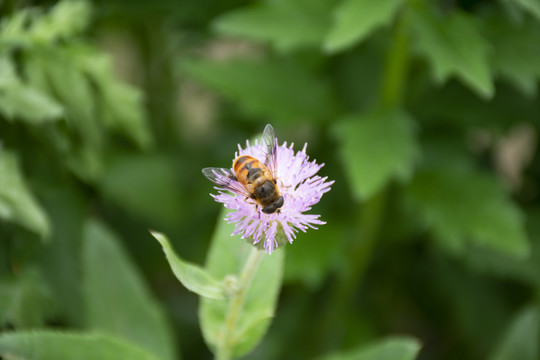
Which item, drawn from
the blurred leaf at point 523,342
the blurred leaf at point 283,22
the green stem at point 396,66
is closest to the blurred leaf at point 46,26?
the blurred leaf at point 283,22

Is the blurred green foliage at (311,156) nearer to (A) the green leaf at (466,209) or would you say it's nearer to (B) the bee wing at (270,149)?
(A) the green leaf at (466,209)

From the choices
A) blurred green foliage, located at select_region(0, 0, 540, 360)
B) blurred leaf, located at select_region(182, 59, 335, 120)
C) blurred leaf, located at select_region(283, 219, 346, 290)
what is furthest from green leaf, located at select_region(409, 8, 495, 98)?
blurred leaf, located at select_region(283, 219, 346, 290)

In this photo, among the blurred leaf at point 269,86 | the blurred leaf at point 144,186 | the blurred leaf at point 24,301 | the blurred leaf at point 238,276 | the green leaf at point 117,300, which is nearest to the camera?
the blurred leaf at point 238,276

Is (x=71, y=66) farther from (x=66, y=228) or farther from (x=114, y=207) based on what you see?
(x=114, y=207)

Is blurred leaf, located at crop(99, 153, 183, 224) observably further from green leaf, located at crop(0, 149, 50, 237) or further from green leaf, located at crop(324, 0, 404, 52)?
green leaf, located at crop(324, 0, 404, 52)

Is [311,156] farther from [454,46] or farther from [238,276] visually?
[238,276]

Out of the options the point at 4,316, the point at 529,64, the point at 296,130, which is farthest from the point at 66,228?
the point at 529,64

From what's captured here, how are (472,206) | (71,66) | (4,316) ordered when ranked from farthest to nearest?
(472,206)
(71,66)
(4,316)
